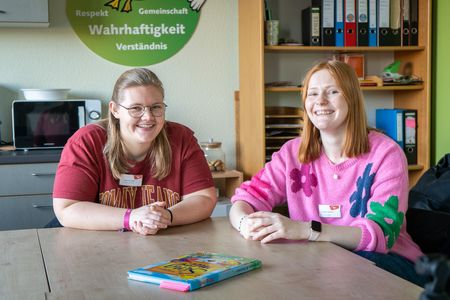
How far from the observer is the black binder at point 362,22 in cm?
397

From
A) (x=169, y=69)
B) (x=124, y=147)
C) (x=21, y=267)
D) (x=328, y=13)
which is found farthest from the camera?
(x=169, y=69)

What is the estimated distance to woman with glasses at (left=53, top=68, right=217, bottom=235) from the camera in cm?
208

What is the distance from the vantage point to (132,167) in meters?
2.16

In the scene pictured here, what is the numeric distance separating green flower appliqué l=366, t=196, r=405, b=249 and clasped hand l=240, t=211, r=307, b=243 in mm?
249

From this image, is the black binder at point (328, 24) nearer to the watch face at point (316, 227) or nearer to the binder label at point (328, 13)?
the binder label at point (328, 13)

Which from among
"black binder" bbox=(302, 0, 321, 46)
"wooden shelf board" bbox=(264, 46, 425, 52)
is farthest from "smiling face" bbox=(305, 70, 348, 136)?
"black binder" bbox=(302, 0, 321, 46)

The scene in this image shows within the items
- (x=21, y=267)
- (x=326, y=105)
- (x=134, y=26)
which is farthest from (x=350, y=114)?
(x=134, y=26)

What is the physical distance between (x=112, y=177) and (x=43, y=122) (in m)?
1.67

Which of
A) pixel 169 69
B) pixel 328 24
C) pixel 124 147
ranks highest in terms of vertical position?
pixel 328 24

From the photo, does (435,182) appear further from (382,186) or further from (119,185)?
(119,185)

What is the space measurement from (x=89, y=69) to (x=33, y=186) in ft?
2.84

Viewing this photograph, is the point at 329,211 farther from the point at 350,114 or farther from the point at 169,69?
the point at 169,69

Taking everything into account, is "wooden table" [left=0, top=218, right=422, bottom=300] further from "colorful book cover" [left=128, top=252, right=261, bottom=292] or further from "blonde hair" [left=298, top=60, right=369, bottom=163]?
"blonde hair" [left=298, top=60, right=369, bottom=163]

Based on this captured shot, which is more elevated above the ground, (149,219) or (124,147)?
(124,147)
